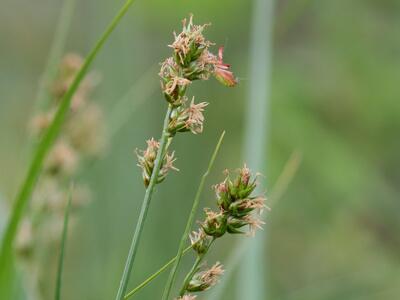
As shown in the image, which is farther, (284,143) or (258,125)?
(284,143)

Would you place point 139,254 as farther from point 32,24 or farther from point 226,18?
point 32,24

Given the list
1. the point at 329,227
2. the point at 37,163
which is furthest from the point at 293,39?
the point at 37,163

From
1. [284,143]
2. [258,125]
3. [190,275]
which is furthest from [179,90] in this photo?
[284,143]

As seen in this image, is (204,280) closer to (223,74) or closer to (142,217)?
(142,217)

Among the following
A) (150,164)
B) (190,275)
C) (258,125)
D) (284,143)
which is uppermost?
(284,143)

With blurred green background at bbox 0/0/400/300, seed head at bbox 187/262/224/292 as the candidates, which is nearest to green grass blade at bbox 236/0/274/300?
seed head at bbox 187/262/224/292
